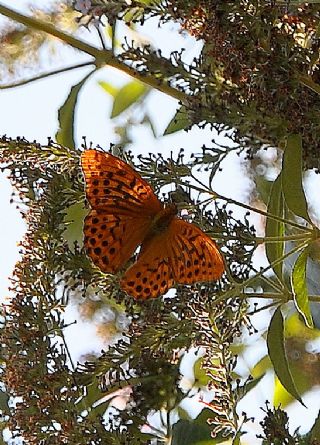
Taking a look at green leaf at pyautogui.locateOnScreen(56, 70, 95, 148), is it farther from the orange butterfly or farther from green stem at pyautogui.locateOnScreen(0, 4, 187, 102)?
the orange butterfly

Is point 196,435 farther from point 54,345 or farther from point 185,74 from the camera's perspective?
point 185,74

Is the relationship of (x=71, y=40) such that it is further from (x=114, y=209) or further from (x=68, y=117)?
(x=114, y=209)

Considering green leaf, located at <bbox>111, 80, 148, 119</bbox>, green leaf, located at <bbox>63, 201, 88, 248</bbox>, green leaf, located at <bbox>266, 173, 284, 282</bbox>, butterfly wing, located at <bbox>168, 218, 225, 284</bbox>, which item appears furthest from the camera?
green leaf, located at <bbox>111, 80, 148, 119</bbox>

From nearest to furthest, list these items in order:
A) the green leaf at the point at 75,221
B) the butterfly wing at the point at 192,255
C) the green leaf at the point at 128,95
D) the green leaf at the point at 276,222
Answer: the butterfly wing at the point at 192,255 → the green leaf at the point at 276,222 → the green leaf at the point at 75,221 → the green leaf at the point at 128,95

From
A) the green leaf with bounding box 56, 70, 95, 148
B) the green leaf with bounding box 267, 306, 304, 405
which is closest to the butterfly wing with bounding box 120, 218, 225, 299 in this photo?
the green leaf with bounding box 267, 306, 304, 405

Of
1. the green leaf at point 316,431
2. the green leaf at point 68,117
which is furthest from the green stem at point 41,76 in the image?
the green leaf at point 316,431

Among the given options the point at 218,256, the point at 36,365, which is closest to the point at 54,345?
the point at 36,365

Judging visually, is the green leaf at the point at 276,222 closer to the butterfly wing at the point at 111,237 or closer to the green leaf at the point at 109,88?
the butterfly wing at the point at 111,237
